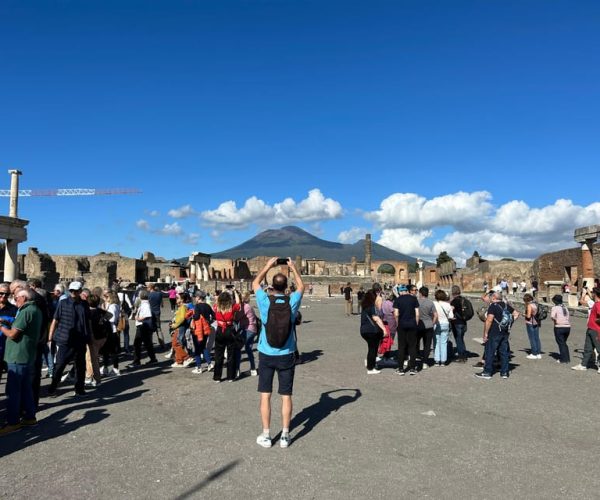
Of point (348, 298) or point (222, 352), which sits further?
point (348, 298)

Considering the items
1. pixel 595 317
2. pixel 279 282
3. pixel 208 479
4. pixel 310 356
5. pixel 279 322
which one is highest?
pixel 279 282

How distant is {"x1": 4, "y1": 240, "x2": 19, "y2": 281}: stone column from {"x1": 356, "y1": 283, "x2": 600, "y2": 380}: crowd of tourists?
19762 millimetres

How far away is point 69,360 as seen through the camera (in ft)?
23.6

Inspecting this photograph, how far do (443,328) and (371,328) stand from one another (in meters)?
2.06

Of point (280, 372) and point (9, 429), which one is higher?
point (280, 372)

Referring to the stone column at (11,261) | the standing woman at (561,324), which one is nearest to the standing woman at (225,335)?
the standing woman at (561,324)

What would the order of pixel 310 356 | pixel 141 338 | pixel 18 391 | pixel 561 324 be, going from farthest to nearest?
pixel 310 356, pixel 561 324, pixel 141 338, pixel 18 391

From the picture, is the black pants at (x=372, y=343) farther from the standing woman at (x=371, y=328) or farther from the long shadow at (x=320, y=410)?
the long shadow at (x=320, y=410)

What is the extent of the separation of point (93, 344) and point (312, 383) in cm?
378

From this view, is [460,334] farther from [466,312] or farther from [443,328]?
[443,328]

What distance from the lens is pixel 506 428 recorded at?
5.65m

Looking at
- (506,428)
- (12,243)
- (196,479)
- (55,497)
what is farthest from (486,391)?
(12,243)

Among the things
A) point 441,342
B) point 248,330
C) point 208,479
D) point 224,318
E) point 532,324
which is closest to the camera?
point 208,479

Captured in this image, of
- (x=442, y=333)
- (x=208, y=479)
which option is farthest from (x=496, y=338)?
(x=208, y=479)
